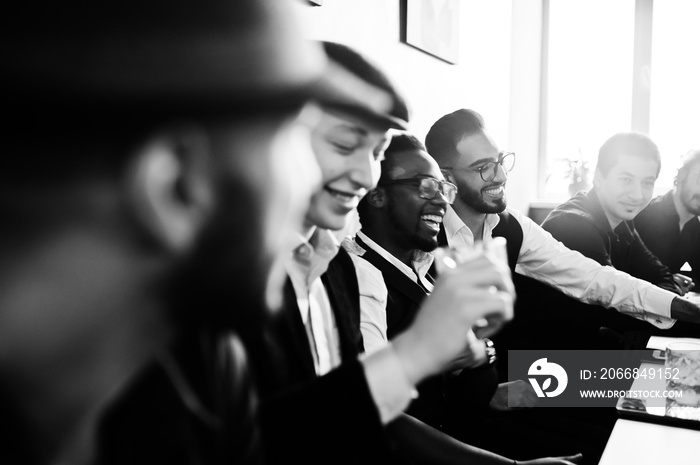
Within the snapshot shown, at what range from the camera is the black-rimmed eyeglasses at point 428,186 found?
113cm

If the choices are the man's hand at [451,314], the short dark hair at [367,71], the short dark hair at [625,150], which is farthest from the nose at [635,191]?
the man's hand at [451,314]

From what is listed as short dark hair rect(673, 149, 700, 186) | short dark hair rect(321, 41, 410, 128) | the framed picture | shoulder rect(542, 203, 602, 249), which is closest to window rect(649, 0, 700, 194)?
short dark hair rect(673, 149, 700, 186)

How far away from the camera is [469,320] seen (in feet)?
1.72

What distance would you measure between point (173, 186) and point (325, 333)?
0.33 meters

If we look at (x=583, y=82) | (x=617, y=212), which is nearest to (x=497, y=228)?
(x=617, y=212)

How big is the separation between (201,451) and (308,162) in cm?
24

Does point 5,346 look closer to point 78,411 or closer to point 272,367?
point 78,411

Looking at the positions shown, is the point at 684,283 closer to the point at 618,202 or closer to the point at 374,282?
the point at 618,202

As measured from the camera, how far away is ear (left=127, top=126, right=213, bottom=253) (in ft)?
1.19

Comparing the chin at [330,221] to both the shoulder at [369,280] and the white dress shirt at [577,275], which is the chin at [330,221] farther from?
the white dress shirt at [577,275]

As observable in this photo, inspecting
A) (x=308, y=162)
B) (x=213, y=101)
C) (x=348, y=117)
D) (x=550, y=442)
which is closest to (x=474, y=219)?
(x=550, y=442)

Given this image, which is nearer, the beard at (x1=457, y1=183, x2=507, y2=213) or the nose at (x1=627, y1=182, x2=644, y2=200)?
the beard at (x1=457, y1=183, x2=507, y2=213)

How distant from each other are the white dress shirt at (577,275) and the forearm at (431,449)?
0.83 m

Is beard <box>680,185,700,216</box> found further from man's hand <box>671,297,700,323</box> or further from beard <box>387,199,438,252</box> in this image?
beard <box>387,199,438,252</box>
